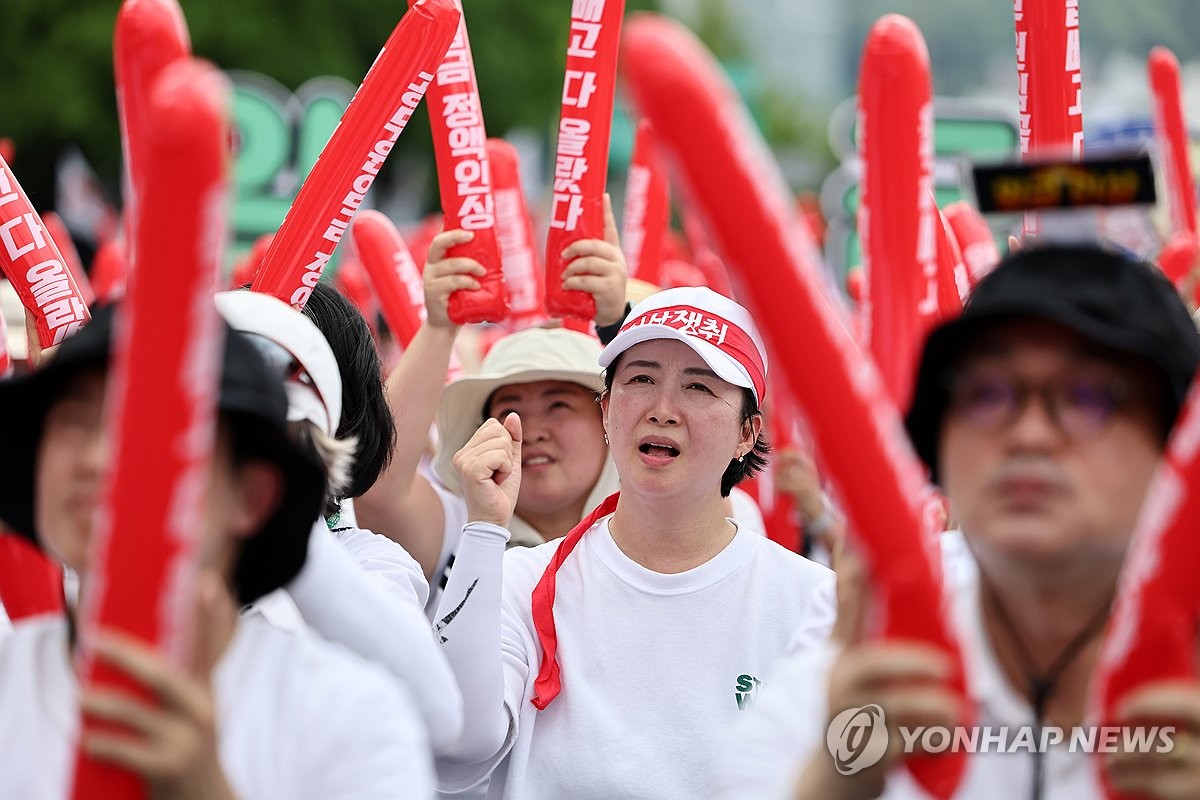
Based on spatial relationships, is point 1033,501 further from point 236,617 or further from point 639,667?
point 639,667

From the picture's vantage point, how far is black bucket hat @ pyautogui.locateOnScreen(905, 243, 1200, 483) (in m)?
1.95

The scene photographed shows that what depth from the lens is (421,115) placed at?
19.4m

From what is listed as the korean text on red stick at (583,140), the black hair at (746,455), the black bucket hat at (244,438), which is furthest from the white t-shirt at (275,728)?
the korean text on red stick at (583,140)

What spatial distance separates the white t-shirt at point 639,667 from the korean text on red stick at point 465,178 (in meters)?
0.73

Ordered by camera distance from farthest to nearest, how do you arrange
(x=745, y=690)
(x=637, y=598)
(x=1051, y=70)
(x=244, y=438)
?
(x=637, y=598) < (x=745, y=690) < (x=1051, y=70) < (x=244, y=438)

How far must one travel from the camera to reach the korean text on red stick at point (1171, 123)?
490cm

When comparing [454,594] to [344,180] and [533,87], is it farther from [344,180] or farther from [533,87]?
[533,87]

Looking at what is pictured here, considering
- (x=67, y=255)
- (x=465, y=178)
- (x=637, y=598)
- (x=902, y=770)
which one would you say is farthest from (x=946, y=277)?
(x=67, y=255)

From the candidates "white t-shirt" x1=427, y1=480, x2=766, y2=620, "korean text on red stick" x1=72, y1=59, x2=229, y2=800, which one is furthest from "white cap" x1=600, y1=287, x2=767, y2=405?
"korean text on red stick" x1=72, y1=59, x2=229, y2=800

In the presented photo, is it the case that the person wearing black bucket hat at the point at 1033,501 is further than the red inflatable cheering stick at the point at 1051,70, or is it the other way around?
the red inflatable cheering stick at the point at 1051,70

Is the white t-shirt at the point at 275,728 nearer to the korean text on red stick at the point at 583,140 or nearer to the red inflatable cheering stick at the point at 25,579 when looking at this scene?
the red inflatable cheering stick at the point at 25,579

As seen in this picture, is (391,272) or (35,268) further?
(391,272)

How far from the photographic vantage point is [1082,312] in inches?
76.9

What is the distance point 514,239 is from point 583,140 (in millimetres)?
1041
